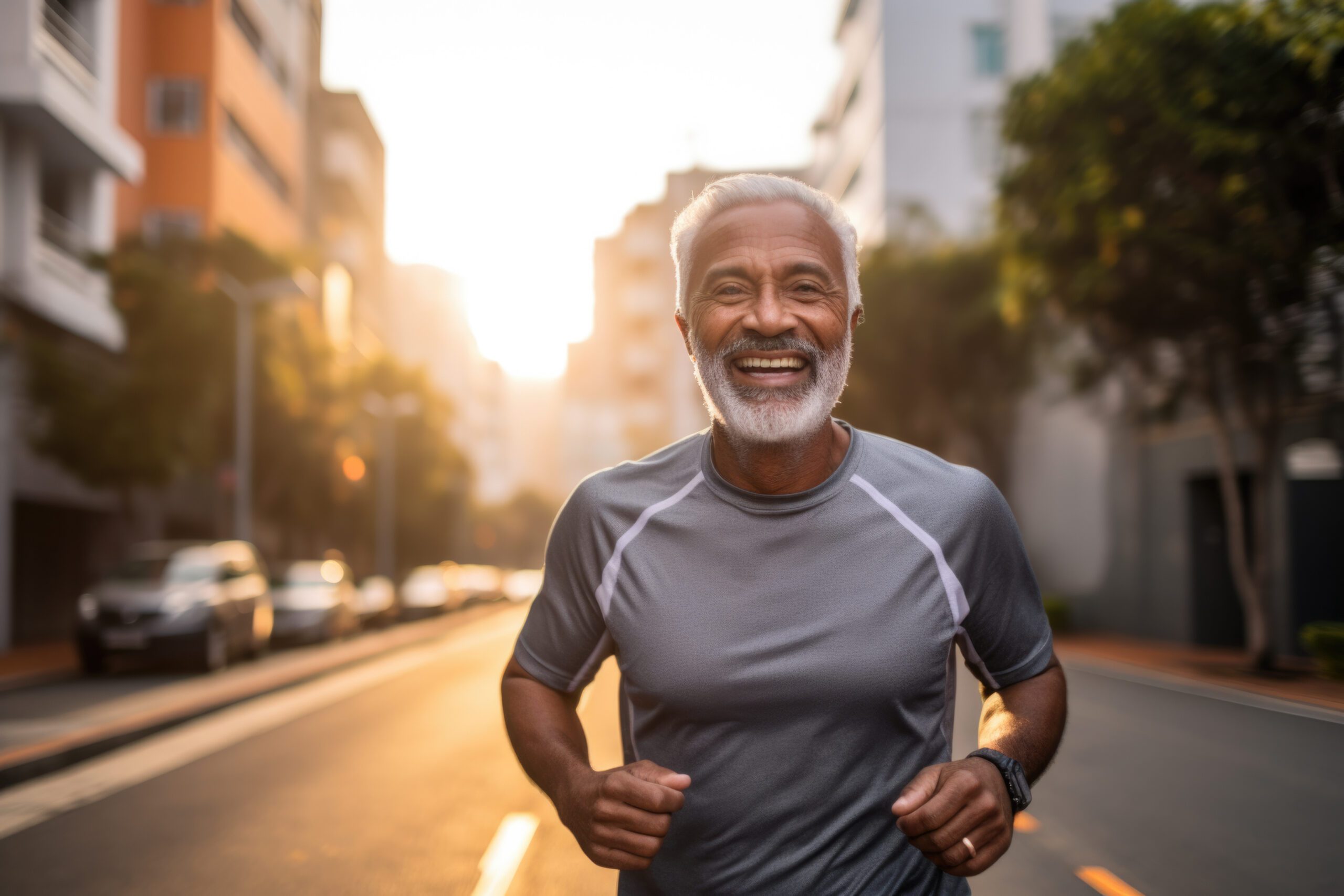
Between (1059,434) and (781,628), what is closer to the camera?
(781,628)

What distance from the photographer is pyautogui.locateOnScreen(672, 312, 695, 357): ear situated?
2.34m

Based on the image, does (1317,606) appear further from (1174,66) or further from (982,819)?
(982,819)

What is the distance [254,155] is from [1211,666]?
3151cm

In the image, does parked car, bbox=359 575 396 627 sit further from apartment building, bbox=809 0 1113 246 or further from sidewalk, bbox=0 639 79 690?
apartment building, bbox=809 0 1113 246

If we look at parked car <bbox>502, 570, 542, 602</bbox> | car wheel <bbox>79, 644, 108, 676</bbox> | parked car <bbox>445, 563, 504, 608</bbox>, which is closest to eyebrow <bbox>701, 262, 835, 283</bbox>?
car wheel <bbox>79, 644, 108, 676</bbox>

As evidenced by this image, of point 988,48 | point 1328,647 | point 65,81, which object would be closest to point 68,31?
point 65,81

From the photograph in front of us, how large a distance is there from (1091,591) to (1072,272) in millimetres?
11168

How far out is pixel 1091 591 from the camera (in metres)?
27.0

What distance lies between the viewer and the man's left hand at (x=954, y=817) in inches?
72.0

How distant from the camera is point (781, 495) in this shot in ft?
6.92

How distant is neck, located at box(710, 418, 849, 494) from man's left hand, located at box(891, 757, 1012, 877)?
1.73 ft

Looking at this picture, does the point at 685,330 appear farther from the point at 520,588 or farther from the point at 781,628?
the point at 520,588

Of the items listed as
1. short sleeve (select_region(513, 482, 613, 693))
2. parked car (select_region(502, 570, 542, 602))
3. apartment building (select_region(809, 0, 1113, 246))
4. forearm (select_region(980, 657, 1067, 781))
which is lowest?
parked car (select_region(502, 570, 542, 602))

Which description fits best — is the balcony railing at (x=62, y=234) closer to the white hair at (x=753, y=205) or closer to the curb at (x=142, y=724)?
the curb at (x=142, y=724)
